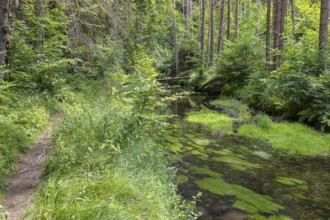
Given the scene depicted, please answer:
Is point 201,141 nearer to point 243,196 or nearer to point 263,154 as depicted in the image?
point 263,154

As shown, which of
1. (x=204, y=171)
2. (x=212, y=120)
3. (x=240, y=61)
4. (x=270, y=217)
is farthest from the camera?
(x=240, y=61)

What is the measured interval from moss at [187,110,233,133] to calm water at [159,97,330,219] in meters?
1.77

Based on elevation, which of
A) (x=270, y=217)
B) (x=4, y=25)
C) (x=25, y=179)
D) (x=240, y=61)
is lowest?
(x=270, y=217)

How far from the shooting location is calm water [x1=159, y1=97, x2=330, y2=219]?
6.12 m

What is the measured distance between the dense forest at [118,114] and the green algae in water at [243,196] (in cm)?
2

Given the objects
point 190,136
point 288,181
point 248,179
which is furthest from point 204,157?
point 190,136

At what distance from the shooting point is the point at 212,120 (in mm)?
14594

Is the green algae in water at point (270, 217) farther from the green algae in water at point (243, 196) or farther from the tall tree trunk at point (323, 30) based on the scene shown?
the tall tree trunk at point (323, 30)

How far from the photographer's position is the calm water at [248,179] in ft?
20.1

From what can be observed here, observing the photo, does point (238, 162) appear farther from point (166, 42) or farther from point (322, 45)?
point (166, 42)

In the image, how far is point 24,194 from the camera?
4.65m

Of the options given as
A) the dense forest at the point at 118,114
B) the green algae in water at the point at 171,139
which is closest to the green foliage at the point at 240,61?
the dense forest at the point at 118,114

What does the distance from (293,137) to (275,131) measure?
96 cm

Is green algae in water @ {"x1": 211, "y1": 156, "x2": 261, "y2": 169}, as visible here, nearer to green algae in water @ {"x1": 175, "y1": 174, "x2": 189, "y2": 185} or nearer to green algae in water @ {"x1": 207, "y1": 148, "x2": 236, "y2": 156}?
green algae in water @ {"x1": 207, "y1": 148, "x2": 236, "y2": 156}
